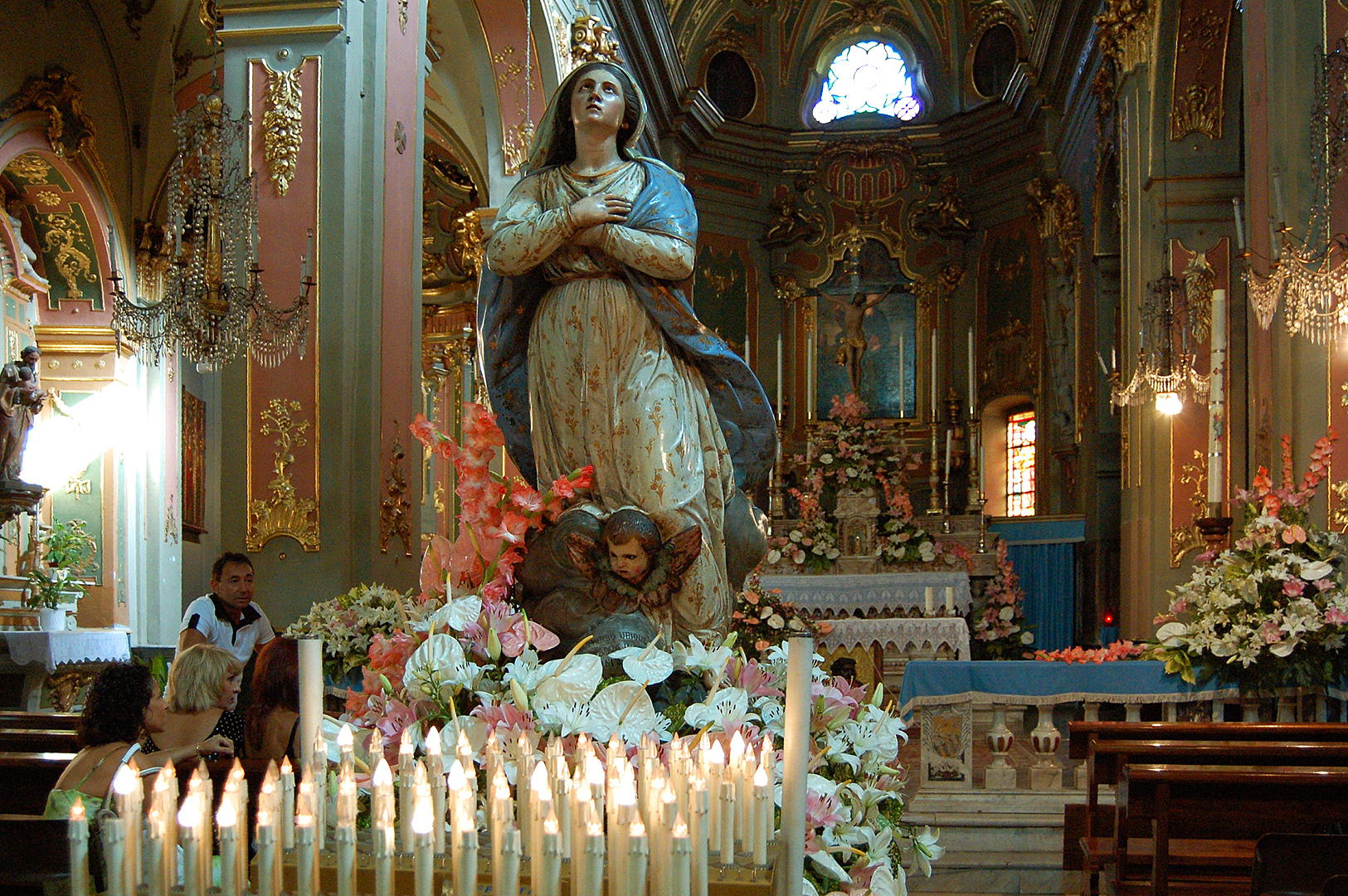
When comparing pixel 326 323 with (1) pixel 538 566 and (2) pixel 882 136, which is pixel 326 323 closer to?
(1) pixel 538 566

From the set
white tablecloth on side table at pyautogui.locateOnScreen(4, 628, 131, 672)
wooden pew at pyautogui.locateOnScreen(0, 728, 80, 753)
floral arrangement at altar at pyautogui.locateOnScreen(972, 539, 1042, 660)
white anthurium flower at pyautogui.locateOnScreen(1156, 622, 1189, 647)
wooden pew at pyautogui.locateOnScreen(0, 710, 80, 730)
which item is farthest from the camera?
floral arrangement at altar at pyautogui.locateOnScreen(972, 539, 1042, 660)

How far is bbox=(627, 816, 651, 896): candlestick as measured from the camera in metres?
1.57

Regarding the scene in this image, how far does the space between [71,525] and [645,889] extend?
1246cm

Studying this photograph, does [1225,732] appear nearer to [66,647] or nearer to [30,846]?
[30,846]

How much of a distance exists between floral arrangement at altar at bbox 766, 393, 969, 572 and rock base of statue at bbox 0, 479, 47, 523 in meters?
6.48

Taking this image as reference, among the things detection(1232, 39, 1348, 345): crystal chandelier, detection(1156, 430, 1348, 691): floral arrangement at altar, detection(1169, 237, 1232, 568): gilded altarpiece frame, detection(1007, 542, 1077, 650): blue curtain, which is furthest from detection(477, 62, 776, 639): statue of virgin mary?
detection(1007, 542, 1077, 650): blue curtain

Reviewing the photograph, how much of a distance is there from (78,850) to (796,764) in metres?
0.92

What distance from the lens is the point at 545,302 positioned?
3975mm

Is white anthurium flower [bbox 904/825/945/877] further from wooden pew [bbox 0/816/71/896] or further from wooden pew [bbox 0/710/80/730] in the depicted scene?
wooden pew [bbox 0/710/80/730]

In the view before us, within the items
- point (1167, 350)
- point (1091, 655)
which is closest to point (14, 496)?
point (1091, 655)

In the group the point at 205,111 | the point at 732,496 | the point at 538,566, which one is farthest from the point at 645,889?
the point at 205,111

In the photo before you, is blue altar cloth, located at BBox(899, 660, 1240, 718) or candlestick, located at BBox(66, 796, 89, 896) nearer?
candlestick, located at BBox(66, 796, 89, 896)

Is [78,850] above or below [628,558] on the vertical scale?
below

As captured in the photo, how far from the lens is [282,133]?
26.2ft
